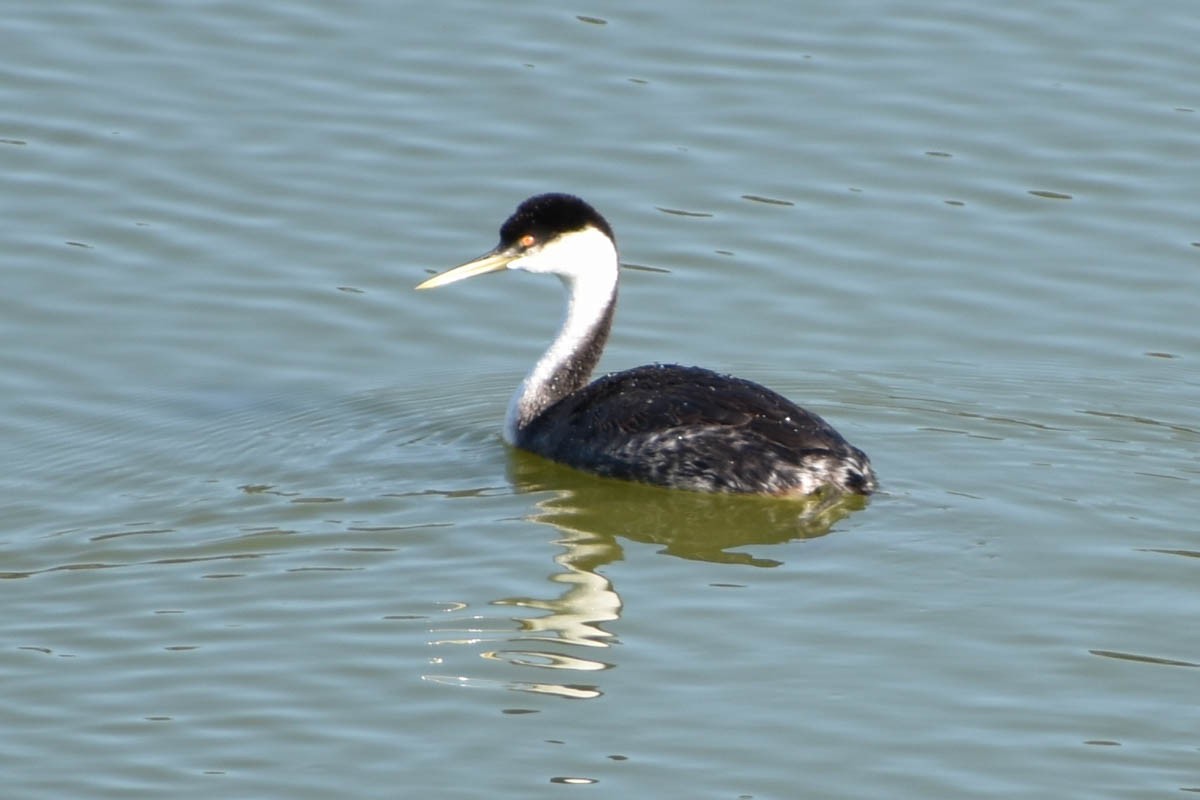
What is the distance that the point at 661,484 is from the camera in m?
10.5

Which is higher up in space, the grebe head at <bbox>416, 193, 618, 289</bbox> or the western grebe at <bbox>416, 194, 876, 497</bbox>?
the grebe head at <bbox>416, 193, 618, 289</bbox>

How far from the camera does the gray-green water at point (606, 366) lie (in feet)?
25.8

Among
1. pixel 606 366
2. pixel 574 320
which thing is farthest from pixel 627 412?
pixel 606 366

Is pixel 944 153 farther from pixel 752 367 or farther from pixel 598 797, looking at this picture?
pixel 598 797

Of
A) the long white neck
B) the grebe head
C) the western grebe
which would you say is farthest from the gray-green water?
the grebe head

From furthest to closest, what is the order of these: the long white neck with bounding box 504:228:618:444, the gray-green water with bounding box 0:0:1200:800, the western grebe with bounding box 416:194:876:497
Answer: the long white neck with bounding box 504:228:618:444
the western grebe with bounding box 416:194:876:497
the gray-green water with bounding box 0:0:1200:800

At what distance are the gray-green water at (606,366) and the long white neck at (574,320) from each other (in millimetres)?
404

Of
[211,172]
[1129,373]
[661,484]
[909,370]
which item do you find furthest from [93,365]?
[1129,373]

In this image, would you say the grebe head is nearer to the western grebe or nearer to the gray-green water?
the western grebe

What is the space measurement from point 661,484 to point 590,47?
6065mm

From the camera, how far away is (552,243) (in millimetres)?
11492

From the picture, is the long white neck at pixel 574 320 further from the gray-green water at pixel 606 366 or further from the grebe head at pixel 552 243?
the gray-green water at pixel 606 366

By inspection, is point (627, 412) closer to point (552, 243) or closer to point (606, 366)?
point (552, 243)

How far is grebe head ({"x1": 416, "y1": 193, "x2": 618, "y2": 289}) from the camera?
11.4 meters
